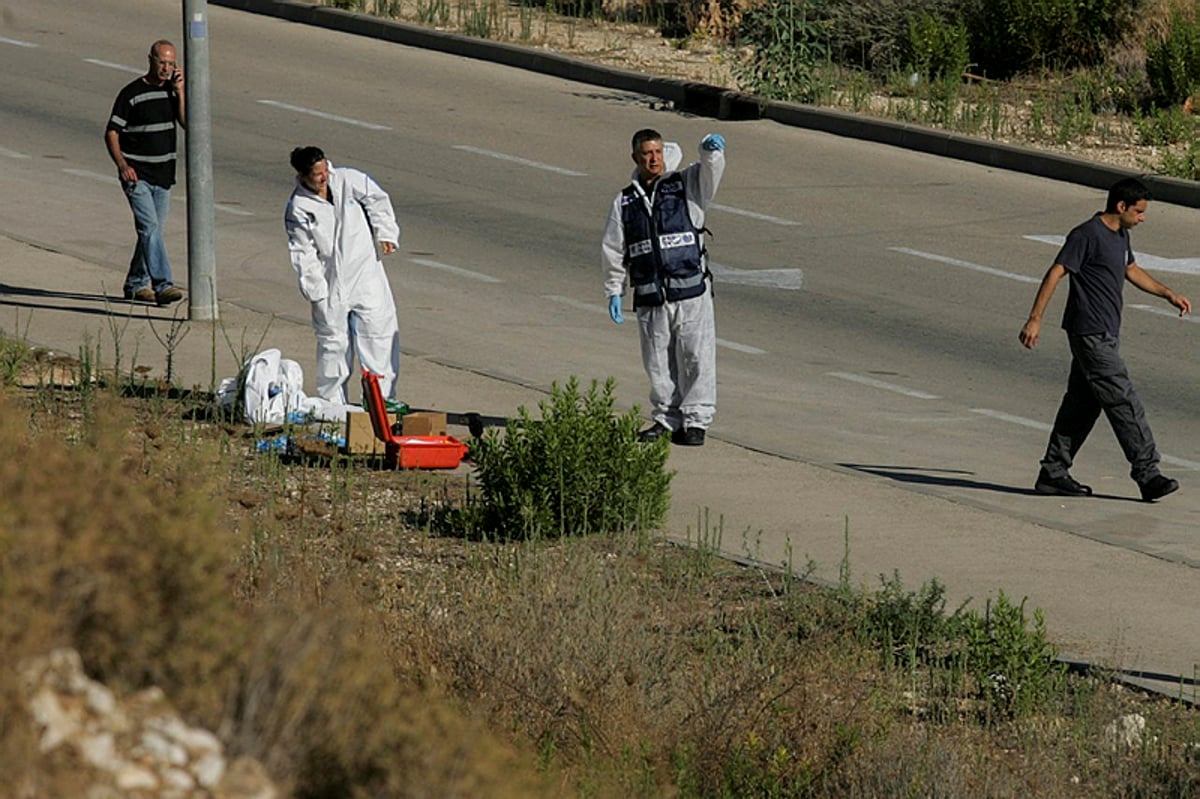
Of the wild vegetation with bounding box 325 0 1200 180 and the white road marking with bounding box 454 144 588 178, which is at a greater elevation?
the wild vegetation with bounding box 325 0 1200 180

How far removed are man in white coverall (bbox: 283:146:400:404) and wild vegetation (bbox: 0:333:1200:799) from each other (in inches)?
30.2

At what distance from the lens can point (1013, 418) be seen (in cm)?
1213

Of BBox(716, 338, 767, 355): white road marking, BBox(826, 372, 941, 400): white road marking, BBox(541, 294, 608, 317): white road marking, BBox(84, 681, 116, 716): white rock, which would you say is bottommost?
BBox(826, 372, 941, 400): white road marking

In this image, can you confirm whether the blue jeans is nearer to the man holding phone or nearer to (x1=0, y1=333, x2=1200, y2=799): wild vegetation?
the man holding phone

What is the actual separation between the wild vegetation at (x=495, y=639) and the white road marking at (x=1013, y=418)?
9.78ft

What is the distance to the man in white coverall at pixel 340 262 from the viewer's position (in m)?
11.0

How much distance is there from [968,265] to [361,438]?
706cm

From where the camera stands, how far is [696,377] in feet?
37.1

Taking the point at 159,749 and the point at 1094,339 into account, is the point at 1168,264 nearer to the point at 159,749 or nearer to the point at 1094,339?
the point at 1094,339

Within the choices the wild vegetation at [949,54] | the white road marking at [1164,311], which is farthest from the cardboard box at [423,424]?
the wild vegetation at [949,54]

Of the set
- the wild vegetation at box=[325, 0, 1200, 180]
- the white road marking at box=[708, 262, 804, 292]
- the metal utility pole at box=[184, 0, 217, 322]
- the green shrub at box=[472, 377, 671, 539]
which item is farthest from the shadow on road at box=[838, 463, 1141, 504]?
the wild vegetation at box=[325, 0, 1200, 180]

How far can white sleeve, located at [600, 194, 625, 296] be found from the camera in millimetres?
11406

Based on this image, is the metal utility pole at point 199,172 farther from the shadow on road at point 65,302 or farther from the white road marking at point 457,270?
the white road marking at point 457,270

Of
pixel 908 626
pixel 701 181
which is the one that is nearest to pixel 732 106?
pixel 701 181
